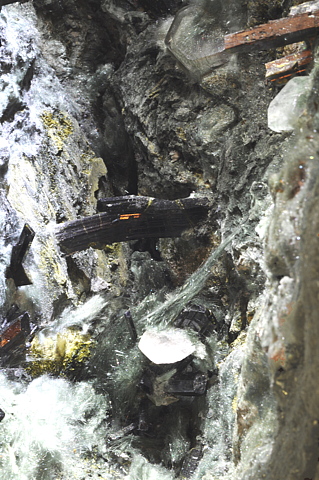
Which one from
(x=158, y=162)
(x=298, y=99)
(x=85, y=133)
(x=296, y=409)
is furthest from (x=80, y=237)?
(x=296, y=409)

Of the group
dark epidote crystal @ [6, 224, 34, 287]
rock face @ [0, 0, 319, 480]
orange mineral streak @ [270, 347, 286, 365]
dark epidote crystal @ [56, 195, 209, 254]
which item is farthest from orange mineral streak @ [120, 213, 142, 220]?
orange mineral streak @ [270, 347, 286, 365]

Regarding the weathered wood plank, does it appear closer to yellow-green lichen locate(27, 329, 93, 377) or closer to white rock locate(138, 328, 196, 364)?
white rock locate(138, 328, 196, 364)

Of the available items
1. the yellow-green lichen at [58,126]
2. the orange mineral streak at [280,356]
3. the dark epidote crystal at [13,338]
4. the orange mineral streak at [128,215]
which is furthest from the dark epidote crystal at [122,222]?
the orange mineral streak at [280,356]

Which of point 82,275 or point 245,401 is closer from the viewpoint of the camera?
point 245,401

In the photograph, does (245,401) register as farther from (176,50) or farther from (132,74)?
(132,74)

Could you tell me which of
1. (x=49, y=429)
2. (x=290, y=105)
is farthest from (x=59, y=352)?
(x=290, y=105)

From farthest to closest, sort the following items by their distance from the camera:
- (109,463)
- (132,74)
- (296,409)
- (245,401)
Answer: (132,74), (109,463), (245,401), (296,409)
